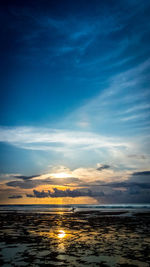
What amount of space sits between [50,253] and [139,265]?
4.05 metres

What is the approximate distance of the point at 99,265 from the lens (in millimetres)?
7871

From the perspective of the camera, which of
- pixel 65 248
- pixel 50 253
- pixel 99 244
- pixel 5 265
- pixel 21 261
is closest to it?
pixel 5 265

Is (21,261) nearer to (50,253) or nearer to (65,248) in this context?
(50,253)

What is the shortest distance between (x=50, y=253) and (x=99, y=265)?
278cm

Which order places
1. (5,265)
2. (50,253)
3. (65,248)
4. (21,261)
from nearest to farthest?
(5,265) < (21,261) < (50,253) < (65,248)

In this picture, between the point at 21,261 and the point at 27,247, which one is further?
the point at 27,247

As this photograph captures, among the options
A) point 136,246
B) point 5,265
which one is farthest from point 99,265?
point 136,246

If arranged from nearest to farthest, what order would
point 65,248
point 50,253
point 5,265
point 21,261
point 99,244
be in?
point 5,265
point 21,261
point 50,253
point 65,248
point 99,244

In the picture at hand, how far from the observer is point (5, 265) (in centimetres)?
779

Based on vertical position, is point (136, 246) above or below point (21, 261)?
below

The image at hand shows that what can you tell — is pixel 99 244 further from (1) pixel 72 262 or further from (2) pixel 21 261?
(2) pixel 21 261

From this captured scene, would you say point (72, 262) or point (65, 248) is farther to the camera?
point (65, 248)

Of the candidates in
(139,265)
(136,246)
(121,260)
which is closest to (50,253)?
(121,260)

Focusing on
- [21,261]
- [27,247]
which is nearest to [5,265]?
[21,261]
